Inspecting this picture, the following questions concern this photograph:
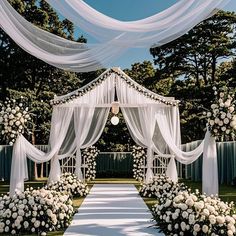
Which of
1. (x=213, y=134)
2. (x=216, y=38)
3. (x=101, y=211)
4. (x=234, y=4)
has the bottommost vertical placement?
(x=101, y=211)

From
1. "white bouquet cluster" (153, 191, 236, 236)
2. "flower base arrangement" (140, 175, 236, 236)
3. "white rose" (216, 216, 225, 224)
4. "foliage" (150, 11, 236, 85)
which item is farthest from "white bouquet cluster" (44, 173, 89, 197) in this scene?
"foliage" (150, 11, 236, 85)

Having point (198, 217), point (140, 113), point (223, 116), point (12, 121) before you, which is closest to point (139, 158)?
point (140, 113)

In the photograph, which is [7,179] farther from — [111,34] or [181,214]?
[111,34]

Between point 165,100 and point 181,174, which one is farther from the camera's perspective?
point 181,174

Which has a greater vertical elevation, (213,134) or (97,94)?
(97,94)

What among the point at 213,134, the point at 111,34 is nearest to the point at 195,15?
the point at 111,34

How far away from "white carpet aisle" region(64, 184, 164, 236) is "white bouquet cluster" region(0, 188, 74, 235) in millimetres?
278

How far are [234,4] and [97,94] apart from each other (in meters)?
8.80

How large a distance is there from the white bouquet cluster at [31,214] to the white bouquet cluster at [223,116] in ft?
10.4

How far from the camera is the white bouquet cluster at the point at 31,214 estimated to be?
6293 mm

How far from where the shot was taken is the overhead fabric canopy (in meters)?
4.23

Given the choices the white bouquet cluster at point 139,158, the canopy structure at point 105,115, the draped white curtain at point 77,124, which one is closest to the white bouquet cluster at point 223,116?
the canopy structure at point 105,115

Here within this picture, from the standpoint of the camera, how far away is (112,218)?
26.3 feet

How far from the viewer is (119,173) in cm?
2273
